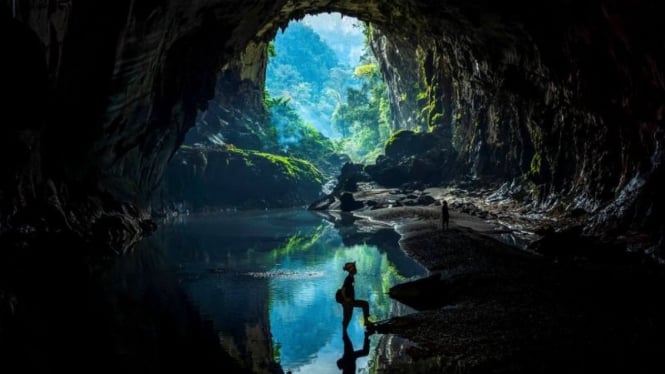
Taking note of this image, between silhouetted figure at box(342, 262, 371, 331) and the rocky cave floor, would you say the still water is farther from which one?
the rocky cave floor

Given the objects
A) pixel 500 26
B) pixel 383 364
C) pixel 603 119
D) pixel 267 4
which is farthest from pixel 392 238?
pixel 383 364

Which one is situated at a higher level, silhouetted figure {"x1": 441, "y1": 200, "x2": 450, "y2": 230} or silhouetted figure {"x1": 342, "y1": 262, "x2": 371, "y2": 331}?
silhouetted figure {"x1": 441, "y1": 200, "x2": 450, "y2": 230}

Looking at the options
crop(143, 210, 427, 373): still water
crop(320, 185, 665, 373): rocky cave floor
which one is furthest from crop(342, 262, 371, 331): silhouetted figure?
crop(320, 185, 665, 373): rocky cave floor

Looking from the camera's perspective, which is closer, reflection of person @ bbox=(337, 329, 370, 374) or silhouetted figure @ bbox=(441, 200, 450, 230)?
reflection of person @ bbox=(337, 329, 370, 374)

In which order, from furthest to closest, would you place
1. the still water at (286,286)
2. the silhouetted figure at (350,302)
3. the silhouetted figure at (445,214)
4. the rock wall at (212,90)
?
the silhouetted figure at (445,214)
the rock wall at (212,90)
the silhouetted figure at (350,302)
the still water at (286,286)

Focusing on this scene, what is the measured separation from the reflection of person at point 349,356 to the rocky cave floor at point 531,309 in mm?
939

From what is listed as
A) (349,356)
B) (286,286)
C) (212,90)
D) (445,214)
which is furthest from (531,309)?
(212,90)

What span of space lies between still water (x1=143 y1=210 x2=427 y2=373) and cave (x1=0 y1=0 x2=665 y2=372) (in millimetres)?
1420

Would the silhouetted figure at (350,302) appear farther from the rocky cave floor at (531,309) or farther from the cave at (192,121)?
the cave at (192,121)

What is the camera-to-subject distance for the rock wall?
21828 mm

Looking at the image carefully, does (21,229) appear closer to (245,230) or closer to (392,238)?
(392,238)

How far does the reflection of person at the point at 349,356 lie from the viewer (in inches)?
449

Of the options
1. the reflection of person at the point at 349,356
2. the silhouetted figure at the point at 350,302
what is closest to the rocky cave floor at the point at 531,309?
the silhouetted figure at the point at 350,302

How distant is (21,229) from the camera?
69.1ft
